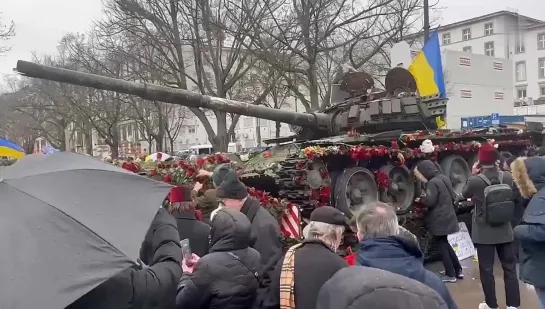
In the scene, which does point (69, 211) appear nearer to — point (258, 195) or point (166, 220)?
point (166, 220)

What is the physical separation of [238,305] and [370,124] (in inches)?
289

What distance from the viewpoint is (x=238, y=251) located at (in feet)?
11.6

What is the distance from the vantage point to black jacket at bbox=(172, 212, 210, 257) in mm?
4676

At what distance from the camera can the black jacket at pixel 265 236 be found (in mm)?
4527

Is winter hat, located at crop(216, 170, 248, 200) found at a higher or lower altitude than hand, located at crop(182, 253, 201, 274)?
higher

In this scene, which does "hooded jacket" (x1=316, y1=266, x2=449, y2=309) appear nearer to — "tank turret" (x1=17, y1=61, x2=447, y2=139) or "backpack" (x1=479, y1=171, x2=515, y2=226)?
"backpack" (x1=479, y1=171, x2=515, y2=226)

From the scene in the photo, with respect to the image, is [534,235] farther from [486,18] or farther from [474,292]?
[486,18]

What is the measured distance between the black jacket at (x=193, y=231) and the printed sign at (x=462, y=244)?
17.8 feet

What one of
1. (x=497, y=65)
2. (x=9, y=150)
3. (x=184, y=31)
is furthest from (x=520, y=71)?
(x=9, y=150)

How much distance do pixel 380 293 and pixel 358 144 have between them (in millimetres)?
7369

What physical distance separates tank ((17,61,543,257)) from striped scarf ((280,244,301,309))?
193 inches

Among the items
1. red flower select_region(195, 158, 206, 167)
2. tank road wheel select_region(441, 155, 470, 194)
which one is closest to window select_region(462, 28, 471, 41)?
tank road wheel select_region(441, 155, 470, 194)

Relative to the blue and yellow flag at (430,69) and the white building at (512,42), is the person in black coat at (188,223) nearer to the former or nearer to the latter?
the blue and yellow flag at (430,69)

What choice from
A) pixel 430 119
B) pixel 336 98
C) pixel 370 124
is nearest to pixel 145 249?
pixel 370 124
